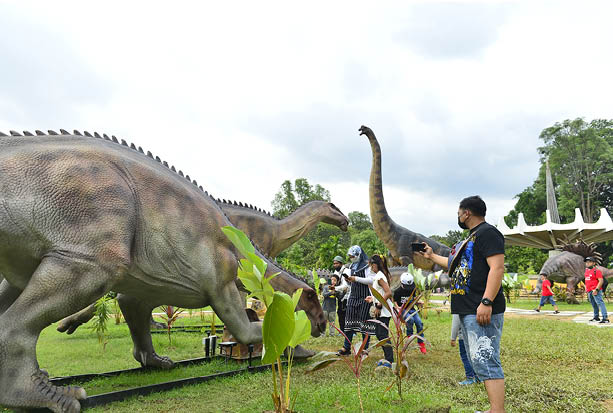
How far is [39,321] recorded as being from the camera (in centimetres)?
309

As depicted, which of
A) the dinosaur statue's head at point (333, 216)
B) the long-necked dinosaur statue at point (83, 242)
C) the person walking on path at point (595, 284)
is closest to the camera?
the long-necked dinosaur statue at point (83, 242)

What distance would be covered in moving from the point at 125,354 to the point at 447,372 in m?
4.51

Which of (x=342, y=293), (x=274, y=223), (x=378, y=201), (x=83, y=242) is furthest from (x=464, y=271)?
(x=378, y=201)

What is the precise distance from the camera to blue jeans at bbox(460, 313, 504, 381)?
9.91ft

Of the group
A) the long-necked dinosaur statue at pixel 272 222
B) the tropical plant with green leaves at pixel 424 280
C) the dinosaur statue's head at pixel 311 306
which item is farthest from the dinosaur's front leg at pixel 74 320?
the tropical plant with green leaves at pixel 424 280

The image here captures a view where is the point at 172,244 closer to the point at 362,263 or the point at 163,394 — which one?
the point at 163,394

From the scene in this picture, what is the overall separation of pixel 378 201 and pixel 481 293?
6.84m

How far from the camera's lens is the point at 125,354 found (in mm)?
6469

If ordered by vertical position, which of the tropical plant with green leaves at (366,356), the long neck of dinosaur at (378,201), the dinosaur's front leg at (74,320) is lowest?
the tropical plant with green leaves at (366,356)

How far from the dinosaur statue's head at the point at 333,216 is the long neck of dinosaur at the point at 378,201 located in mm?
1316

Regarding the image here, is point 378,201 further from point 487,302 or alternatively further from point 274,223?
point 487,302

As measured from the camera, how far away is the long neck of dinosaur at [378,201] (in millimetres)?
9797

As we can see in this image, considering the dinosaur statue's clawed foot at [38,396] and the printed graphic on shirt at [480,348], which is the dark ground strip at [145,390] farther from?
the printed graphic on shirt at [480,348]

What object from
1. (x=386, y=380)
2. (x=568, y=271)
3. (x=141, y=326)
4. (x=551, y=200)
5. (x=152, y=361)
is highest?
(x=551, y=200)
